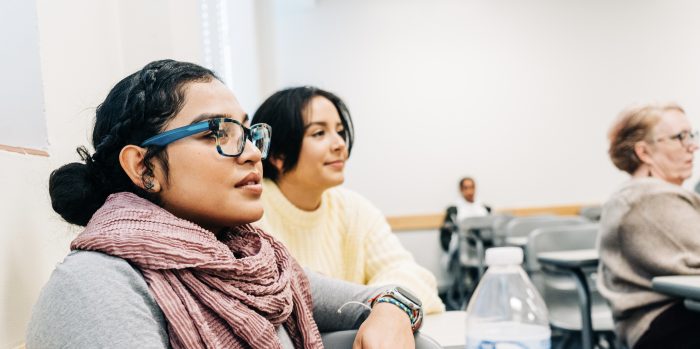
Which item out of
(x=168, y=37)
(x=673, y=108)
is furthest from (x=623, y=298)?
(x=168, y=37)

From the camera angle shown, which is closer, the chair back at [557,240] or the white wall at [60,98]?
the white wall at [60,98]

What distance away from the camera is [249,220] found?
101cm

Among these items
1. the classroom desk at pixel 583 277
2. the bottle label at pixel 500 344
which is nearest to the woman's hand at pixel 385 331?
the bottle label at pixel 500 344

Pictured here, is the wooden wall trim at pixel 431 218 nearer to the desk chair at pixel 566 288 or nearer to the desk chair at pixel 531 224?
the desk chair at pixel 531 224

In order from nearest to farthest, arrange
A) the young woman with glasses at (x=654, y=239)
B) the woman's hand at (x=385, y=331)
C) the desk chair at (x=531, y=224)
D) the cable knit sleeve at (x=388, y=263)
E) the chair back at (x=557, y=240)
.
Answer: the woman's hand at (x=385, y=331)
the cable knit sleeve at (x=388, y=263)
the young woman with glasses at (x=654, y=239)
the chair back at (x=557, y=240)
the desk chair at (x=531, y=224)

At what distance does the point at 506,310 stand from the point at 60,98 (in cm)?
117

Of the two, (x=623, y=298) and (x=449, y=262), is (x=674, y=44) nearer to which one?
(x=449, y=262)

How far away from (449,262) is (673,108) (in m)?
3.98

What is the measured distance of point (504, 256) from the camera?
108 centimetres

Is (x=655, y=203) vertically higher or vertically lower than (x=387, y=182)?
higher

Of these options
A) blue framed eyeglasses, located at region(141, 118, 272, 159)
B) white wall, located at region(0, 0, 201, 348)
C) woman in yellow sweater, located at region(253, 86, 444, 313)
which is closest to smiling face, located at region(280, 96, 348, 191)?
woman in yellow sweater, located at region(253, 86, 444, 313)

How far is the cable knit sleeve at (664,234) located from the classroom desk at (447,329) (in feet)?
2.74

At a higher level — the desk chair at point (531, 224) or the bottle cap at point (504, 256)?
the bottle cap at point (504, 256)

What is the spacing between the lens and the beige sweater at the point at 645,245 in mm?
1930
